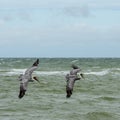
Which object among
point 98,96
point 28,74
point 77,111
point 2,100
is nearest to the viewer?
point 28,74

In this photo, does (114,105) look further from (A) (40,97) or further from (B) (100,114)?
(A) (40,97)

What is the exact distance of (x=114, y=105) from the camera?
21422 mm

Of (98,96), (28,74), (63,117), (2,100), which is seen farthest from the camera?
(98,96)

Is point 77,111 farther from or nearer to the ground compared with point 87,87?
nearer to the ground

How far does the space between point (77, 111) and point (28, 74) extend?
7.05 meters

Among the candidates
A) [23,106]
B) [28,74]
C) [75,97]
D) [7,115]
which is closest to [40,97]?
[75,97]

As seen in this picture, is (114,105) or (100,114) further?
(114,105)

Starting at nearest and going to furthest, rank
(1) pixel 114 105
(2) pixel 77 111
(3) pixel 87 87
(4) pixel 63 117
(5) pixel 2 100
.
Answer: (4) pixel 63 117 → (2) pixel 77 111 → (1) pixel 114 105 → (5) pixel 2 100 → (3) pixel 87 87

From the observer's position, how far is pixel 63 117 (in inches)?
722

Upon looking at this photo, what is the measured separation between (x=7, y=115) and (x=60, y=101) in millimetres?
4433

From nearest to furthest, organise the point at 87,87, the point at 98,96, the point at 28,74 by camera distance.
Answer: the point at 28,74 → the point at 98,96 → the point at 87,87

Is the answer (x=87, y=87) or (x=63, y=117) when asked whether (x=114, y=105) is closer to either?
(x=63, y=117)

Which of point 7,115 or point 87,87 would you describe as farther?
point 87,87

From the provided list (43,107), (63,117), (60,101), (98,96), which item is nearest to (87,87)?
(98,96)
